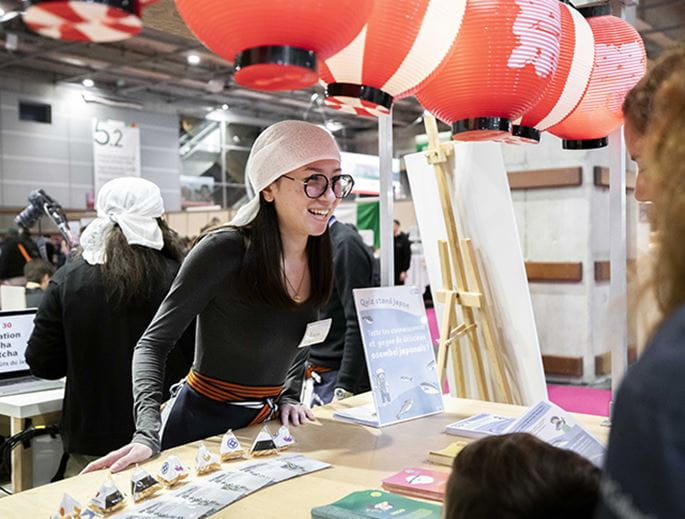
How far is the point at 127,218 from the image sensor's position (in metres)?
2.50

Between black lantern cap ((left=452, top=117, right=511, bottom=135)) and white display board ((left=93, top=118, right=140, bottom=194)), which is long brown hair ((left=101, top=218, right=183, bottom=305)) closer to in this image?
black lantern cap ((left=452, top=117, right=511, bottom=135))

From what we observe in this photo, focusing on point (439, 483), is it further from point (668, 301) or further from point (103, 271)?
point (103, 271)

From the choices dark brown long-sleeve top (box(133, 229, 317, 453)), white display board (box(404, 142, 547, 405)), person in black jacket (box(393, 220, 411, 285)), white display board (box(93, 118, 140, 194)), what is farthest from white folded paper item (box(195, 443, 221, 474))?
white display board (box(93, 118, 140, 194))

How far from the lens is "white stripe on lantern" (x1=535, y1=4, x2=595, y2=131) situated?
1729 mm

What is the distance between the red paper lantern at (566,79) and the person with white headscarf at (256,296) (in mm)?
507

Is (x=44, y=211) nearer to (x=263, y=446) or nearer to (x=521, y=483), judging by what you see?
(x=263, y=446)

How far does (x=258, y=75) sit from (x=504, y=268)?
225 centimetres

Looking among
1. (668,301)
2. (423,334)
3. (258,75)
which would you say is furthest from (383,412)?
(668,301)

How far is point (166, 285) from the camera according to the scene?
249cm

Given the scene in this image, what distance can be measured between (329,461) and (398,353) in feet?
1.68

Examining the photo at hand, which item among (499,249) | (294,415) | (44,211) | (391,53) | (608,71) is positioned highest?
(608,71)

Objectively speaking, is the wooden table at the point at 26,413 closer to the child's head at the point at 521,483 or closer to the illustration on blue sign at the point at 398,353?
the illustration on blue sign at the point at 398,353

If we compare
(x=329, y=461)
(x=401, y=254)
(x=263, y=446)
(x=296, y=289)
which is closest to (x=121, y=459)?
(x=263, y=446)

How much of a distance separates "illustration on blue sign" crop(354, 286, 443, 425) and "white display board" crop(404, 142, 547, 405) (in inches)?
41.9
